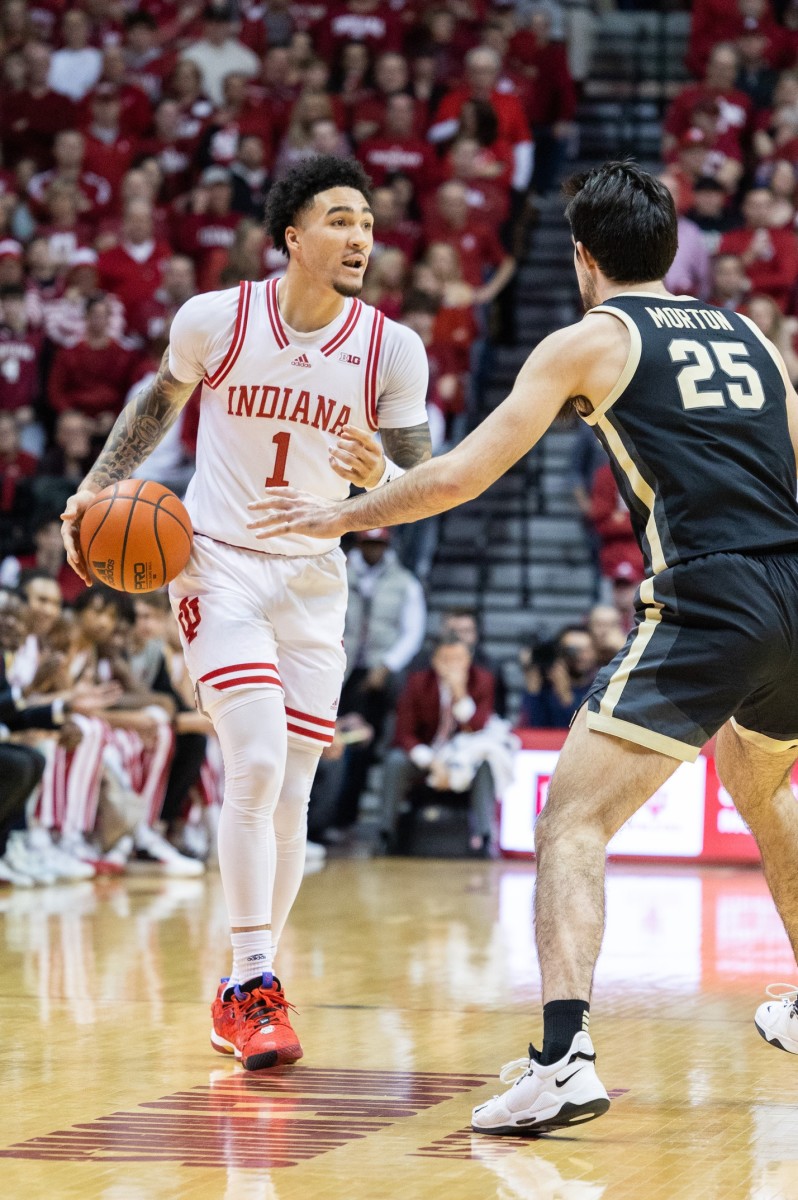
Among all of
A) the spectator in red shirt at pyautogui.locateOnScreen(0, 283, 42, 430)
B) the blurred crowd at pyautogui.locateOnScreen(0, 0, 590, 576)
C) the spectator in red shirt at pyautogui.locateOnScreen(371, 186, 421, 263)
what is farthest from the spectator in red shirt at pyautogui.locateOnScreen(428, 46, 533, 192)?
the spectator in red shirt at pyautogui.locateOnScreen(0, 283, 42, 430)

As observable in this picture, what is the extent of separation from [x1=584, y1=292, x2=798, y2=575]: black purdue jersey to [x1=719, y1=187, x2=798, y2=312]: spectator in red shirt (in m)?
10.1

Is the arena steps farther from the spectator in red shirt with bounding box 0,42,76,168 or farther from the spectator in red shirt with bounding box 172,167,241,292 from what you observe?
the spectator in red shirt with bounding box 0,42,76,168

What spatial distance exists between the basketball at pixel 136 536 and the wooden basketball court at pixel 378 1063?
4.44ft

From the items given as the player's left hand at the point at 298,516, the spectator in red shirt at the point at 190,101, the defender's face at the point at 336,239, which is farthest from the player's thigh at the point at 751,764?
the spectator in red shirt at the point at 190,101

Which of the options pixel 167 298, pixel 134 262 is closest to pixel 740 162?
pixel 167 298

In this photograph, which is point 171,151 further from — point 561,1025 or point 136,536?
point 561,1025

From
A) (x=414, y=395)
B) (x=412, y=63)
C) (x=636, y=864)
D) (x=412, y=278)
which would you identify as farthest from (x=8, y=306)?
(x=414, y=395)

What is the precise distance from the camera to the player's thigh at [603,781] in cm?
408

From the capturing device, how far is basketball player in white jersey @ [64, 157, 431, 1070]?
16.8ft

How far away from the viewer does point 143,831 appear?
36.1ft

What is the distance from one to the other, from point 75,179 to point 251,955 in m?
12.3

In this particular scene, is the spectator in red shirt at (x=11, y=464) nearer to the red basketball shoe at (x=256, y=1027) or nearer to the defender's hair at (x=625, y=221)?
the red basketball shoe at (x=256, y=1027)

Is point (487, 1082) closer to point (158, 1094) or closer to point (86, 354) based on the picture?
point (158, 1094)

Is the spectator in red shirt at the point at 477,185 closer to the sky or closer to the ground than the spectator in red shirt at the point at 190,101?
closer to the ground
